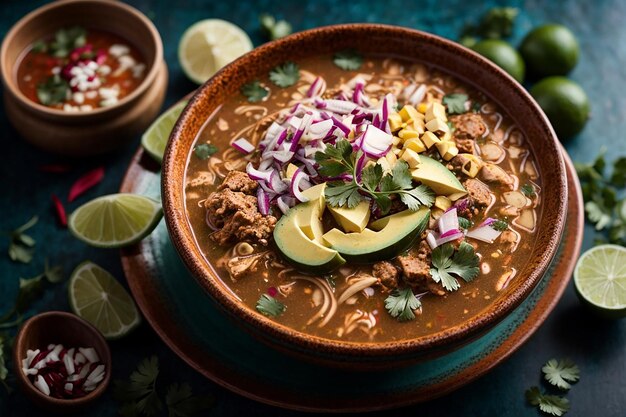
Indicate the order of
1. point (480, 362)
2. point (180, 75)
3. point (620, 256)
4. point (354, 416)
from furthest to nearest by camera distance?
1. point (180, 75)
2. point (620, 256)
3. point (354, 416)
4. point (480, 362)

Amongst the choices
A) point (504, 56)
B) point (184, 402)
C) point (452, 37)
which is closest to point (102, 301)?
point (184, 402)

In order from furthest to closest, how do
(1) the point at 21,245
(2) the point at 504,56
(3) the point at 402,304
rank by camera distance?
1. (2) the point at 504,56
2. (1) the point at 21,245
3. (3) the point at 402,304

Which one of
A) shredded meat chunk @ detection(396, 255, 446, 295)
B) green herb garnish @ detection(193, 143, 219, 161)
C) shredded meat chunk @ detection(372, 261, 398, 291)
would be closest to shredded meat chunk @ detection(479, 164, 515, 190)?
shredded meat chunk @ detection(396, 255, 446, 295)

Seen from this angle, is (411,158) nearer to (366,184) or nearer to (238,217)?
(366,184)

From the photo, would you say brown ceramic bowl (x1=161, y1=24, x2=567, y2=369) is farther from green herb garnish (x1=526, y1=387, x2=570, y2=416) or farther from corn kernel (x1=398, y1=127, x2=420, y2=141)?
green herb garnish (x1=526, y1=387, x2=570, y2=416)

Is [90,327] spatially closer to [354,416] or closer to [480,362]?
[354,416]

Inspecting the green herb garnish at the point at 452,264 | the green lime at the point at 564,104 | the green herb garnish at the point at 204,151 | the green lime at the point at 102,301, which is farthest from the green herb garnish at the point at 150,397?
the green lime at the point at 564,104

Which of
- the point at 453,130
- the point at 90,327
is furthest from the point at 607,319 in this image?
the point at 90,327
